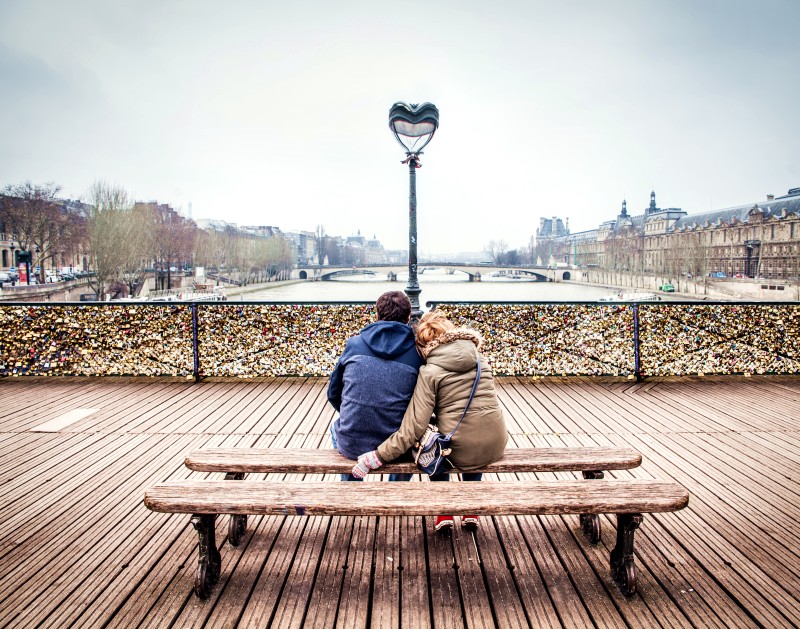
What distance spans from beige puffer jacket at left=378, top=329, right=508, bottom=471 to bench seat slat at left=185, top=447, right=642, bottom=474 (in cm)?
19

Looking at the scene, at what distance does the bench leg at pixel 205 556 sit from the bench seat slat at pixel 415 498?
13cm

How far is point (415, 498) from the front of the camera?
235 cm

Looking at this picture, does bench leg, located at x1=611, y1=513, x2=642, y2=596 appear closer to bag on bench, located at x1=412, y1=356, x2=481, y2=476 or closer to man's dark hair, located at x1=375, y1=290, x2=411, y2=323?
bag on bench, located at x1=412, y1=356, x2=481, y2=476

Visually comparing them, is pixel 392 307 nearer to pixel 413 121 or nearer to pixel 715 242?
pixel 413 121

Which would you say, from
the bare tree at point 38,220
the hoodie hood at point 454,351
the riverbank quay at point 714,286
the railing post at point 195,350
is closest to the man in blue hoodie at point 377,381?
the hoodie hood at point 454,351

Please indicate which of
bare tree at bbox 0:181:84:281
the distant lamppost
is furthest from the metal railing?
bare tree at bbox 0:181:84:281

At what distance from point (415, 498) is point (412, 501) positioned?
31 mm

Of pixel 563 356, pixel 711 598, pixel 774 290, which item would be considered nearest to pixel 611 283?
pixel 774 290

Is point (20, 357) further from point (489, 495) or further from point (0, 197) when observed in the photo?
point (0, 197)

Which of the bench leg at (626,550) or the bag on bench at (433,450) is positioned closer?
the bench leg at (626,550)

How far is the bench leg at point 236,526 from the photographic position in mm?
2846

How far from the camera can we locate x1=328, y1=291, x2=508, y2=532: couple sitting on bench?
255 cm

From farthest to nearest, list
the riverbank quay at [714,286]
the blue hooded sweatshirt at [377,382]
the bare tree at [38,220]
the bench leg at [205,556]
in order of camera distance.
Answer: the riverbank quay at [714,286], the bare tree at [38,220], the blue hooded sweatshirt at [377,382], the bench leg at [205,556]

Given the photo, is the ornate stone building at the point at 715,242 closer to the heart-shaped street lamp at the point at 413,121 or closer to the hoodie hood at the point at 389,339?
the heart-shaped street lamp at the point at 413,121
